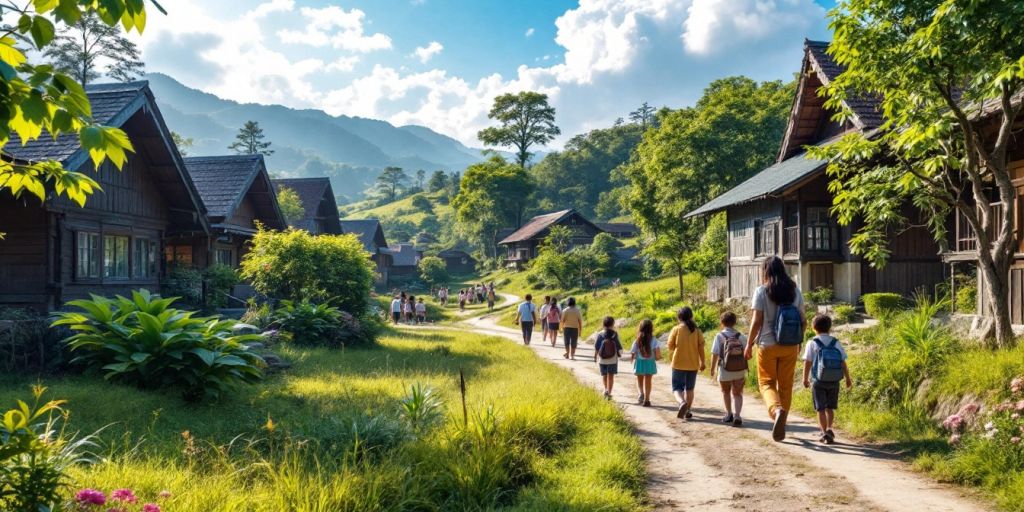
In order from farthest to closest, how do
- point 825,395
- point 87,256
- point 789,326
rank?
point 87,256, point 825,395, point 789,326

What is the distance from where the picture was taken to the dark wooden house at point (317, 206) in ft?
131

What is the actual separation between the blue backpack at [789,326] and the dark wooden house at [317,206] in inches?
1383

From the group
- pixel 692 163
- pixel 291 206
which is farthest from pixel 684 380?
pixel 291 206

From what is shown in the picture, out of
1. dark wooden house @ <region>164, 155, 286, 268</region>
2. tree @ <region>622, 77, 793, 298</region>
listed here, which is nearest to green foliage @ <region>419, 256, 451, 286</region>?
tree @ <region>622, 77, 793, 298</region>

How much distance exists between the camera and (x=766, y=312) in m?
7.82

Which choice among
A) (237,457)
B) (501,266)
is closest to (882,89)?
(237,457)

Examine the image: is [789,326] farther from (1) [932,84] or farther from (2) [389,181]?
(2) [389,181]

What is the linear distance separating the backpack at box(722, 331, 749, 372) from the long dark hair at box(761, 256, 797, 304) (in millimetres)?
1130

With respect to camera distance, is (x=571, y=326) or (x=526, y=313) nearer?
(x=571, y=326)

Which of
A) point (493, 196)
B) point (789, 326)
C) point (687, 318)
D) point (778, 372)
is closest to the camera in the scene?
point (789, 326)

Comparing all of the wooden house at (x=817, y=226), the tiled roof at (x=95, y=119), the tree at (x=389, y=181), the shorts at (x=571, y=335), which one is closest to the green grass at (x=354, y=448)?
the shorts at (x=571, y=335)

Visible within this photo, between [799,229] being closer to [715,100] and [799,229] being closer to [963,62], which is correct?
[963,62]

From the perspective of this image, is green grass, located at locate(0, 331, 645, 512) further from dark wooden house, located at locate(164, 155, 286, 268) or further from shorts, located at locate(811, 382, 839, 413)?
dark wooden house, located at locate(164, 155, 286, 268)

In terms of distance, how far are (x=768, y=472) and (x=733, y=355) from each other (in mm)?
2357
